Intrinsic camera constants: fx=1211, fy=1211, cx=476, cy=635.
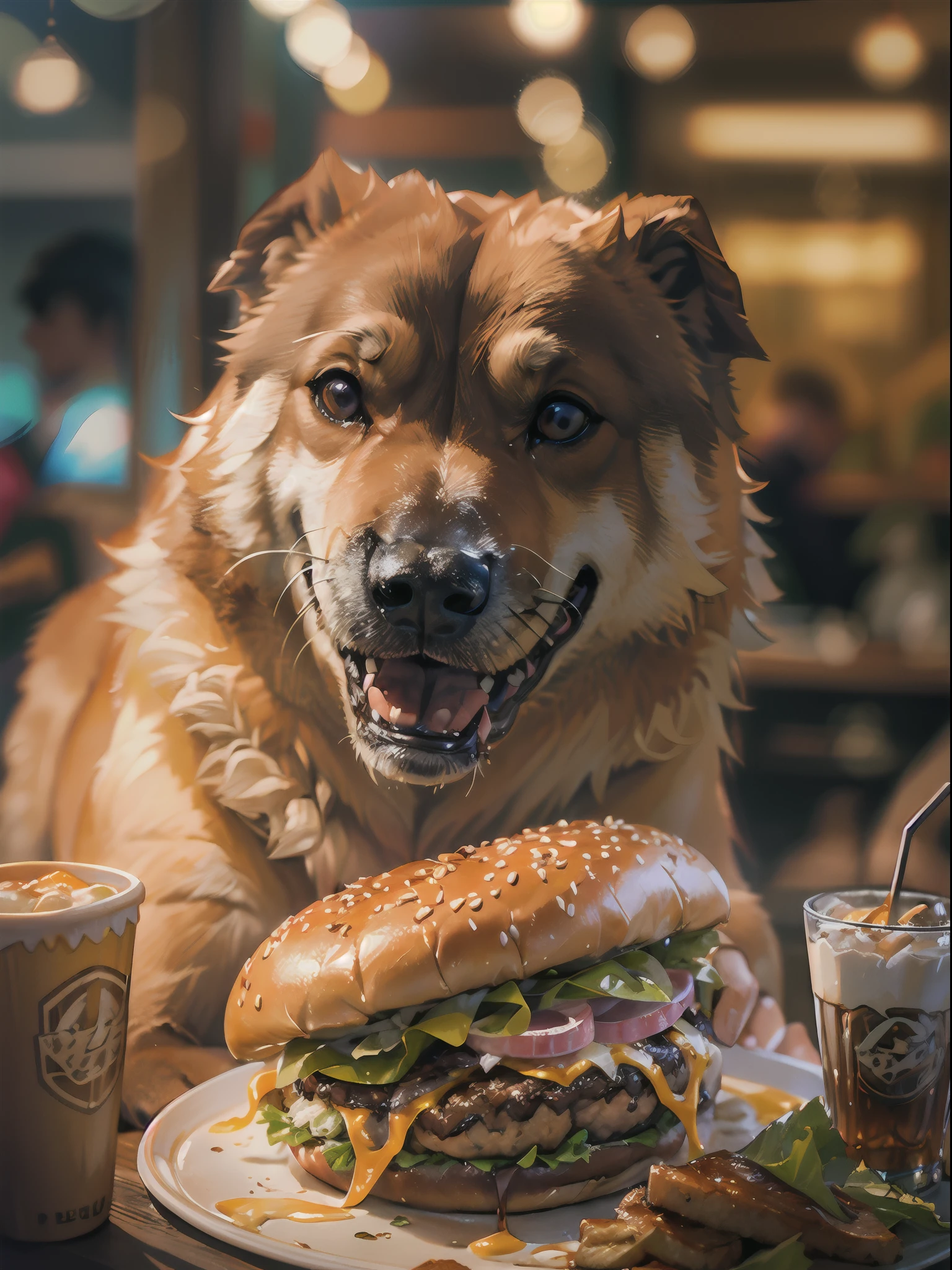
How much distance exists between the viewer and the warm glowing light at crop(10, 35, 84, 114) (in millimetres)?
1917

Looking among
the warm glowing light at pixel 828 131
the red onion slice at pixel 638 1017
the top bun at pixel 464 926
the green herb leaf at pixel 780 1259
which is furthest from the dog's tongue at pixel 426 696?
the warm glowing light at pixel 828 131

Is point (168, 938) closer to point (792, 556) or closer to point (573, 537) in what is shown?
point (573, 537)

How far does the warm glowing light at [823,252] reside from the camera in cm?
193

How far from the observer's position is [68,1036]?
157 cm

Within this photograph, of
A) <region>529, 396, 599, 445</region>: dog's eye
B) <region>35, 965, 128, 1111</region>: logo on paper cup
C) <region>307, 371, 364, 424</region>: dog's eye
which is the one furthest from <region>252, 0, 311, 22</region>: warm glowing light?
<region>35, 965, 128, 1111</region>: logo on paper cup

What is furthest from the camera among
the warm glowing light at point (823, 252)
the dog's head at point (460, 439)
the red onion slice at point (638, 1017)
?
the warm glowing light at point (823, 252)

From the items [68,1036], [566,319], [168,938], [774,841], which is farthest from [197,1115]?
[566,319]

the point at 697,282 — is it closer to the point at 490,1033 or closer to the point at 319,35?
the point at 319,35

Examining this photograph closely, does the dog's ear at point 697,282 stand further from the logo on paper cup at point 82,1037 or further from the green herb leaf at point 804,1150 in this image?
the logo on paper cup at point 82,1037

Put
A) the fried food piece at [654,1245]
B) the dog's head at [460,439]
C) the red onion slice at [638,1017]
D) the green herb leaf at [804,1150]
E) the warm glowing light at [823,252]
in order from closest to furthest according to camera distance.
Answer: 1. the fried food piece at [654,1245]
2. the green herb leaf at [804,1150]
3. the red onion slice at [638,1017]
4. the dog's head at [460,439]
5. the warm glowing light at [823,252]

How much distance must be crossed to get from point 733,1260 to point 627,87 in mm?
1686

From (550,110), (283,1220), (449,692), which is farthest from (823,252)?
(283,1220)

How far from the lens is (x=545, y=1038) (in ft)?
5.38

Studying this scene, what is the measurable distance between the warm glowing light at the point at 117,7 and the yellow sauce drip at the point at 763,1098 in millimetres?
1934
